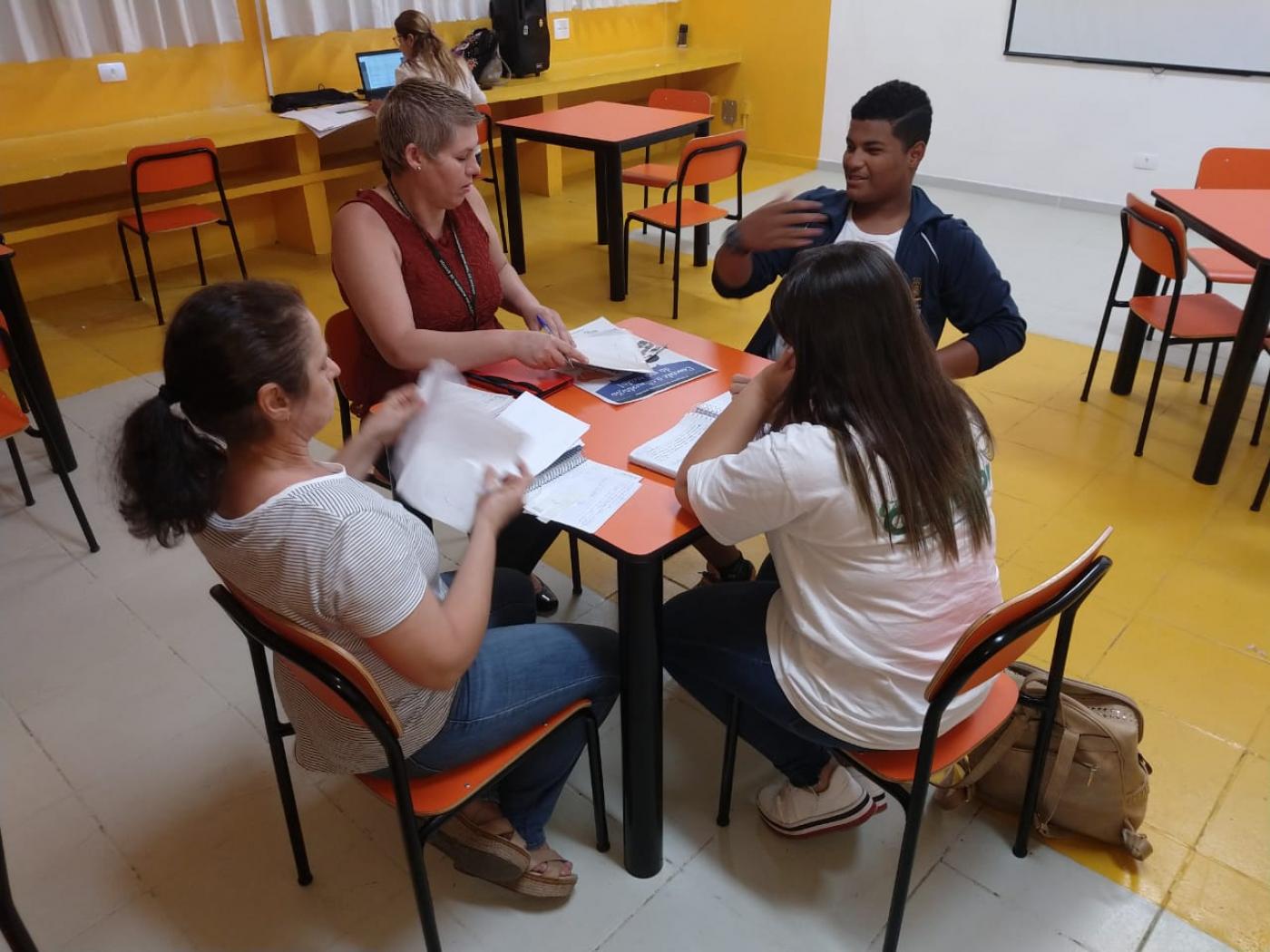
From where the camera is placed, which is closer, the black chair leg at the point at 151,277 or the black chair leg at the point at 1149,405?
the black chair leg at the point at 1149,405

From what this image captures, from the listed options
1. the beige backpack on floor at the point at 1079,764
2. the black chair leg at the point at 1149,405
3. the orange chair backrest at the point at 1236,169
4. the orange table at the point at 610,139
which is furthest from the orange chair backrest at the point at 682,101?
the beige backpack on floor at the point at 1079,764

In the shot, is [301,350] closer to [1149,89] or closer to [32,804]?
[32,804]

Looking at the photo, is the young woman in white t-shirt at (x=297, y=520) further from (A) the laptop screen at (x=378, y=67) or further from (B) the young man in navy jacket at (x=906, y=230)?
(A) the laptop screen at (x=378, y=67)

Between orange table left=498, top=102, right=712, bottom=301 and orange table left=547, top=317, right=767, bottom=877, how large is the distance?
256cm

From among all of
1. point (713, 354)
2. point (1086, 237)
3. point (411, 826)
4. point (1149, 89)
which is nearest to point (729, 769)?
point (411, 826)

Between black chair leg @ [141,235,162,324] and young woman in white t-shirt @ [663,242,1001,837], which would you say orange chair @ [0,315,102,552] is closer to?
black chair leg @ [141,235,162,324]

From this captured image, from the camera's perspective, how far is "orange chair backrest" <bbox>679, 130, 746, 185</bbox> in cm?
405

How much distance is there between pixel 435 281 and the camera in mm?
2072

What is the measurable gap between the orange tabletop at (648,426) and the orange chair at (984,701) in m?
0.41

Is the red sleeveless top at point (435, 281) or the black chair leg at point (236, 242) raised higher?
the red sleeveless top at point (435, 281)

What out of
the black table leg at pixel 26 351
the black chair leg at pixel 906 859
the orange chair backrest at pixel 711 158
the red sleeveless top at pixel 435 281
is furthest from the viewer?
the orange chair backrest at pixel 711 158

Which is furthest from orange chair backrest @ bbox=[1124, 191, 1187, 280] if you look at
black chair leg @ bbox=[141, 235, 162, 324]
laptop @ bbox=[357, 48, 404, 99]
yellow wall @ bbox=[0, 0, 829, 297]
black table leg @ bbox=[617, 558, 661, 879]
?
yellow wall @ bbox=[0, 0, 829, 297]

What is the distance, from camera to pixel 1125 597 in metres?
2.45

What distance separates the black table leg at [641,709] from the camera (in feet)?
4.68
